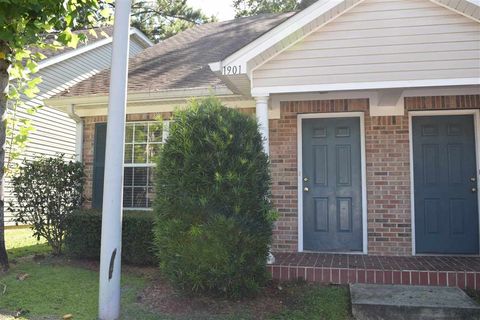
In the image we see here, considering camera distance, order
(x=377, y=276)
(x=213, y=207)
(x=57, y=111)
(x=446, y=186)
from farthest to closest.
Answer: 1. (x=57, y=111)
2. (x=446, y=186)
3. (x=377, y=276)
4. (x=213, y=207)

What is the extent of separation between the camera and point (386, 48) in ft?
18.0

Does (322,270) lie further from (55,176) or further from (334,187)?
(55,176)

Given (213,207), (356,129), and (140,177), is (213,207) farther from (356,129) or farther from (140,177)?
(140,177)

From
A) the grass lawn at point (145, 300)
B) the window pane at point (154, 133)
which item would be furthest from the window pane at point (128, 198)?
the grass lawn at point (145, 300)

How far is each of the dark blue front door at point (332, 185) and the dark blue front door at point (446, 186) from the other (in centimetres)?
91

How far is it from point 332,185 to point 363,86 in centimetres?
186

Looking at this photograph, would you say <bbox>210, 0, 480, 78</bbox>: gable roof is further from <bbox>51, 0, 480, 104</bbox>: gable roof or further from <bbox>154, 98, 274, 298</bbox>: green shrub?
<bbox>154, 98, 274, 298</bbox>: green shrub

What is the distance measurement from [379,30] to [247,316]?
3856 millimetres

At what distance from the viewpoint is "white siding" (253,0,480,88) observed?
5.34m

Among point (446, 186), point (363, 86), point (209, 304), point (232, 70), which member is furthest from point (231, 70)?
point (446, 186)

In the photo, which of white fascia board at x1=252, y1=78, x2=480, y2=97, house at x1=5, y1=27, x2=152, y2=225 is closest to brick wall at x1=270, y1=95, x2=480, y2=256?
white fascia board at x1=252, y1=78, x2=480, y2=97

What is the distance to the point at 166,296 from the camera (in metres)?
4.90

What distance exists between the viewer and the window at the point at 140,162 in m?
7.77

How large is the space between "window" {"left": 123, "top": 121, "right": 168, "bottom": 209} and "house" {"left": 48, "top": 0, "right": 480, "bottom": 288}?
25mm
